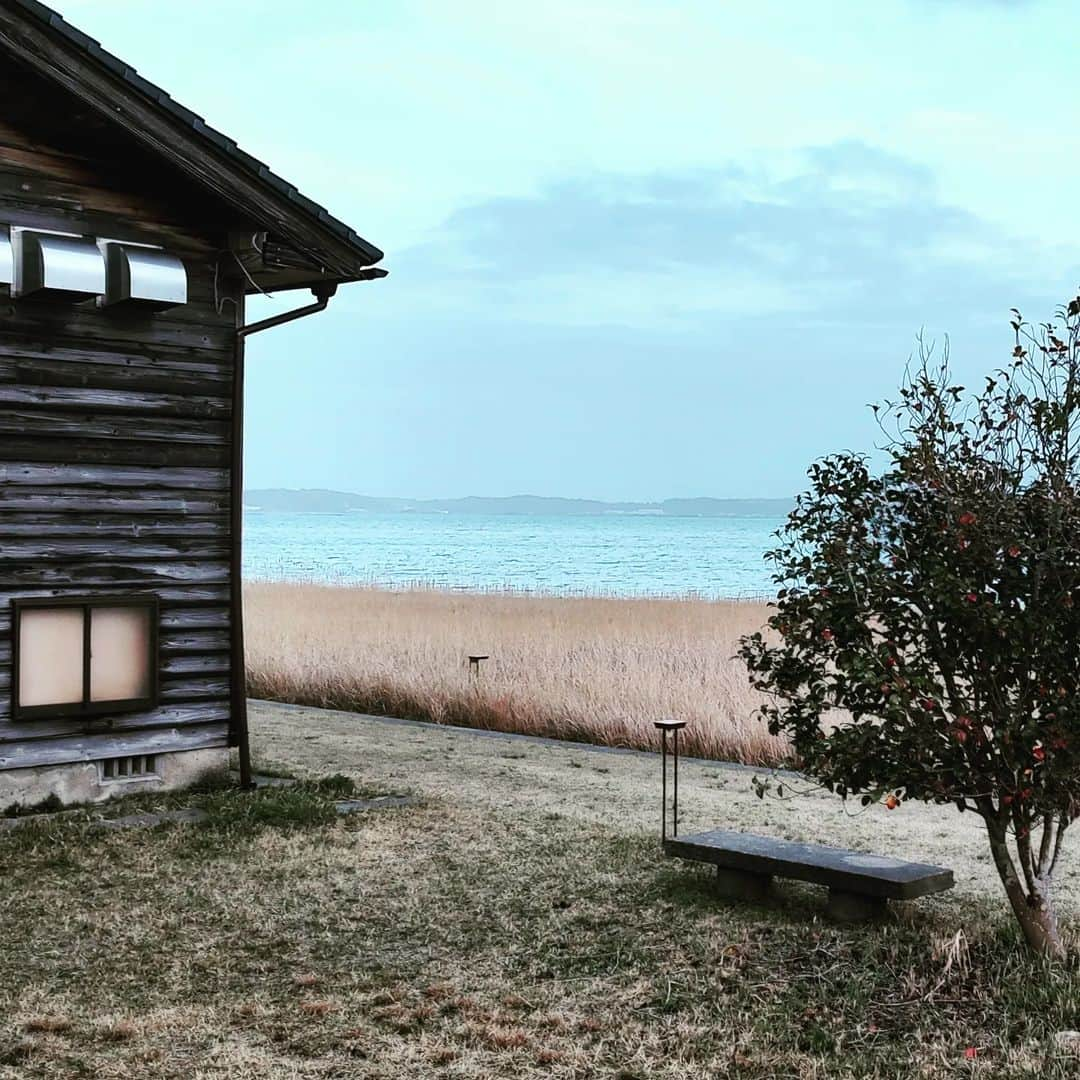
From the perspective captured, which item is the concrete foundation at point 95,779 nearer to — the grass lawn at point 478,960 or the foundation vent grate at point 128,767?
the foundation vent grate at point 128,767

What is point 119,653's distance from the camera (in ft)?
30.4

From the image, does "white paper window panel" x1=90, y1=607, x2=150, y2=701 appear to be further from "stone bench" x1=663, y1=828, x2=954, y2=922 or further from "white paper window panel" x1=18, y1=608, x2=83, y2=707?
"stone bench" x1=663, y1=828, x2=954, y2=922

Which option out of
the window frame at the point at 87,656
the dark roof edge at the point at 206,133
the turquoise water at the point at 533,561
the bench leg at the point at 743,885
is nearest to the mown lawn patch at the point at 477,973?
the bench leg at the point at 743,885

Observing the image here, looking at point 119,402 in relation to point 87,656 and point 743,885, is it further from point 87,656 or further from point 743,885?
point 743,885

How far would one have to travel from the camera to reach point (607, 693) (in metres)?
14.0

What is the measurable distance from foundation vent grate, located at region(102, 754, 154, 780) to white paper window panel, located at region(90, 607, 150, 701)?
473 millimetres

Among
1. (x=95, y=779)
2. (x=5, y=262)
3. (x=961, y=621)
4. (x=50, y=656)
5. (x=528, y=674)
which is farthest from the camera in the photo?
(x=528, y=674)

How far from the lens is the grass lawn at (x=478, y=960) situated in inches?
192

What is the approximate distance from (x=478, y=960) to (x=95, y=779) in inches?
166

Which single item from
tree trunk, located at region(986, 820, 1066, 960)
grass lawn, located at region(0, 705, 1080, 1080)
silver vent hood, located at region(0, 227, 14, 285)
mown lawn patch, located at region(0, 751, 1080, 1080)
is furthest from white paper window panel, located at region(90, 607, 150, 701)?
tree trunk, located at region(986, 820, 1066, 960)

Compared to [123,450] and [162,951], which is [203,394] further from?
[162,951]

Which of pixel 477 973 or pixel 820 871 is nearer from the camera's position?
pixel 477 973

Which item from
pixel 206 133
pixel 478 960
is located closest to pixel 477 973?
pixel 478 960

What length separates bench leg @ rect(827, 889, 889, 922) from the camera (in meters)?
6.32
